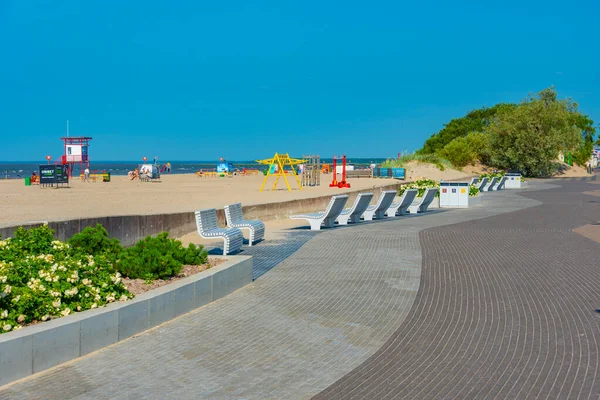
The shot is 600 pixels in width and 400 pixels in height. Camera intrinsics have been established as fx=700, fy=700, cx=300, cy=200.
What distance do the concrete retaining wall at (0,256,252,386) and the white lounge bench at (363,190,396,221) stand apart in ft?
35.3

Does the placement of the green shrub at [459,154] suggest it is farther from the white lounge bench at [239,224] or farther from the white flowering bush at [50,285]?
the white flowering bush at [50,285]

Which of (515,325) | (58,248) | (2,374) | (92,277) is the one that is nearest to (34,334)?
(2,374)

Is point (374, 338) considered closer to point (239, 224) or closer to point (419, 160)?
point (239, 224)

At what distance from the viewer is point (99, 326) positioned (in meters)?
5.71

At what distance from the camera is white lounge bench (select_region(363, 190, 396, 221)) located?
18.4m

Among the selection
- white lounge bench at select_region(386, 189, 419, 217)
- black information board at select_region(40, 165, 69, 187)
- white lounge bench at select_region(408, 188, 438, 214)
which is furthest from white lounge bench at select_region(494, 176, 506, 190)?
black information board at select_region(40, 165, 69, 187)

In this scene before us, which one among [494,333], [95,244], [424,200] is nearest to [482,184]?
[424,200]

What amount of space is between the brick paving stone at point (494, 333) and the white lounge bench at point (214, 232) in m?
3.00

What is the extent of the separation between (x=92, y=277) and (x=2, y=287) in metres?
1.10

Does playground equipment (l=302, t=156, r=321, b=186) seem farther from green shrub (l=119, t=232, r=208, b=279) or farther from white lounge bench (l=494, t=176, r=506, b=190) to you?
green shrub (l=119, t=232, r=208, b=279)

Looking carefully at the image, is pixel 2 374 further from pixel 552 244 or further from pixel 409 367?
pixel 552 244

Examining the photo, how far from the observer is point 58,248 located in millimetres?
7594

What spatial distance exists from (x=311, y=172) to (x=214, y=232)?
29773 mm

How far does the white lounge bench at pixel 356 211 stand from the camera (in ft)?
56.0
